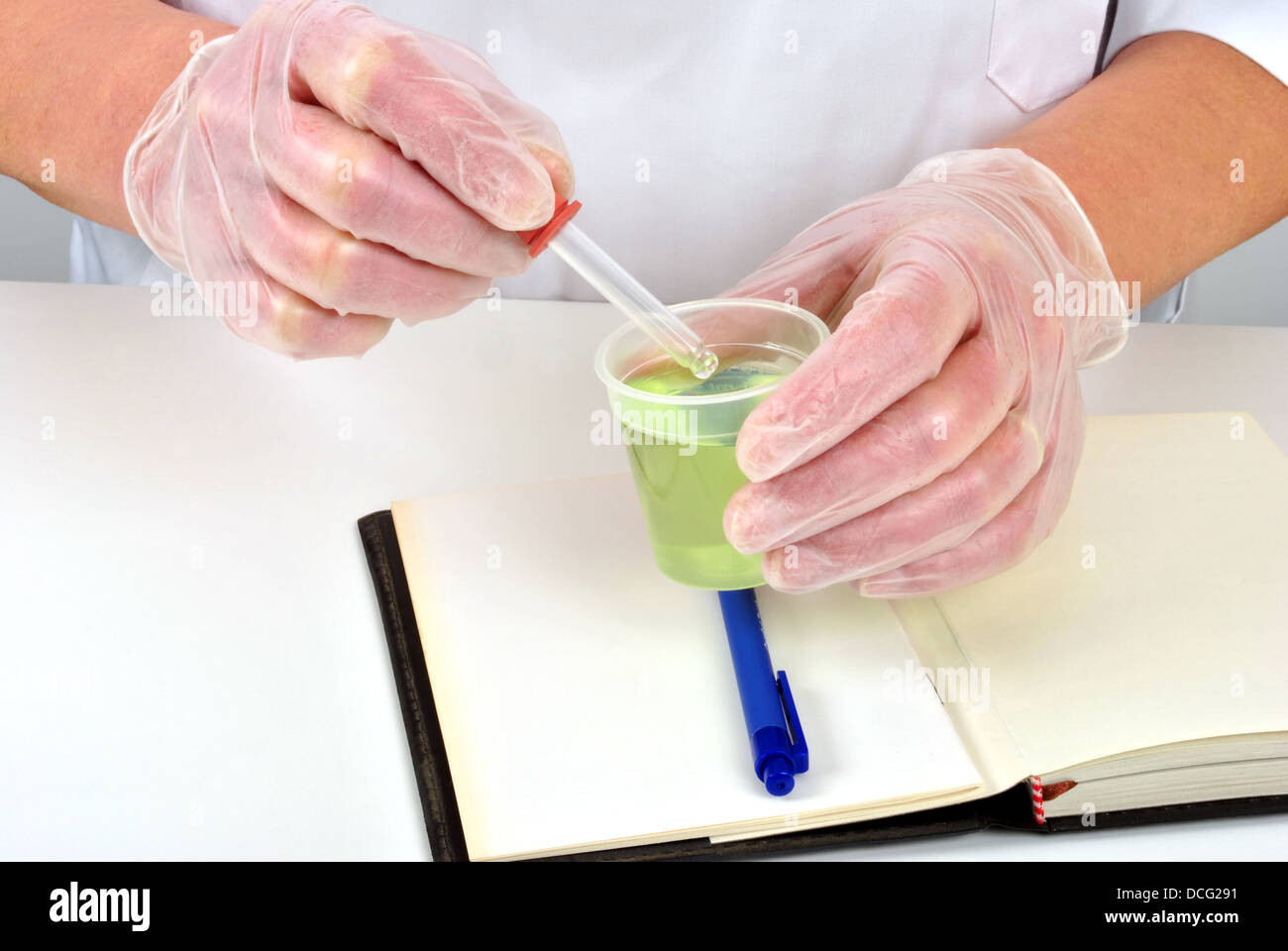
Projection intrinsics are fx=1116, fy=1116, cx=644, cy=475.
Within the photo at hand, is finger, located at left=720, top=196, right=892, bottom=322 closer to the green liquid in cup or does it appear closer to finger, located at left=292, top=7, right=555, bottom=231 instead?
the green liquid in cup

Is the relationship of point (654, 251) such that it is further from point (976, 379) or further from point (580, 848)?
point (580, 848)

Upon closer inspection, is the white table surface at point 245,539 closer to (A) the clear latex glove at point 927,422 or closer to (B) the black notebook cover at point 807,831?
(B) the black notebook cover at point 807,831

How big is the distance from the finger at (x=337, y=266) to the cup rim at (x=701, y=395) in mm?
161

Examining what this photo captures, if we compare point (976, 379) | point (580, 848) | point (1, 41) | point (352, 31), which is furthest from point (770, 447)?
point (1, 41)

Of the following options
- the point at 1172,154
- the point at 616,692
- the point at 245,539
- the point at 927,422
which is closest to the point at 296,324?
the point at 245,539

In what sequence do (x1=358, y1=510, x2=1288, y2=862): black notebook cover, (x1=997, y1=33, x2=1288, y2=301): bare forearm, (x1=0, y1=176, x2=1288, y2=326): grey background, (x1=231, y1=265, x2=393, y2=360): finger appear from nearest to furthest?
(x1=358, y1=510, x2=1288, y2=862): black notebook cover < (x1=231, y1=265, x2=393, y2=360): finger < (x1=997, y1=33, x2=1288, y2=301): bare forearm < (x1=0, y1=176, x2=1288, y2=326): grey background

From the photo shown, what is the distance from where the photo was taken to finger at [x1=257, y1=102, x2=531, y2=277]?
865 mm

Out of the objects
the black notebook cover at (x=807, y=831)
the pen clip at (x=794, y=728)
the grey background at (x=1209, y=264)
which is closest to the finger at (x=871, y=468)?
the pen clip at (x=794, y=728)

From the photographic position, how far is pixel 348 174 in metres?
0.86

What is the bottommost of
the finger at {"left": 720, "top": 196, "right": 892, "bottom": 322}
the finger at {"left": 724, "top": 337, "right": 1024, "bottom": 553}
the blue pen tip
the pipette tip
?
the blue pen tip

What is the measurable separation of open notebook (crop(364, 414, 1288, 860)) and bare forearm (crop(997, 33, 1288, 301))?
0.27m

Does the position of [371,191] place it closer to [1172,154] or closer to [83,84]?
[83,84]

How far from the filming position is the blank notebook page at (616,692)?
751mm

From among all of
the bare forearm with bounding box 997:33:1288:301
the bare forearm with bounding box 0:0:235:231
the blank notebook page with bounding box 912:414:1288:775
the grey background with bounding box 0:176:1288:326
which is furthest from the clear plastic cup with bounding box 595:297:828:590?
the grey background with bounding box 0:176:1288:326
